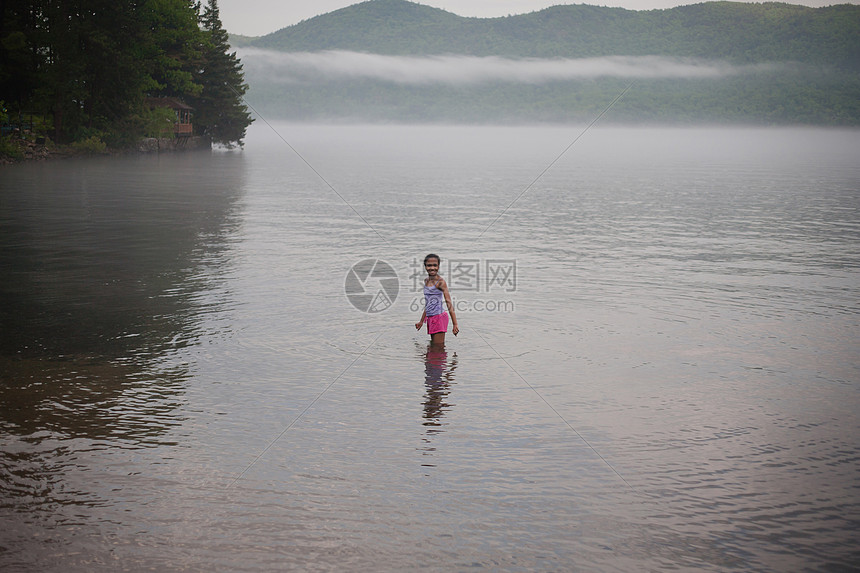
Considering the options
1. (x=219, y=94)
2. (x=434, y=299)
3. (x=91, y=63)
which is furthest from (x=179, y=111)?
(x=434, y=299)

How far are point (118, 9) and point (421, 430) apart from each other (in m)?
59.2

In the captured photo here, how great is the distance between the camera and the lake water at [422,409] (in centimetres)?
641

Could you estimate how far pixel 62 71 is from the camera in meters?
55.0

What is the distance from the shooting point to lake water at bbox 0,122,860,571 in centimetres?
641

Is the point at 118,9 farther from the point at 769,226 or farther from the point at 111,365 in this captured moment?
the point at 111,365

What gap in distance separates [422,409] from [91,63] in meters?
56.2

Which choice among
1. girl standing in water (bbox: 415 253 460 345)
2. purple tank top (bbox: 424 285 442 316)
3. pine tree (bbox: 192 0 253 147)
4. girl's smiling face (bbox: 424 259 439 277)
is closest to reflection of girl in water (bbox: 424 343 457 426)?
girl standing in water (bbox: 415 253 460 345)

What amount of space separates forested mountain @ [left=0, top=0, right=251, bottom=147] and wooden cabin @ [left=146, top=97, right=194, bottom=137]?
0.71 metres

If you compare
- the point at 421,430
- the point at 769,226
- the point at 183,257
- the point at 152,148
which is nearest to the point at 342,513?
the point at 421,430

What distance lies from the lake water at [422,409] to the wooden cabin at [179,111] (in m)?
55.2

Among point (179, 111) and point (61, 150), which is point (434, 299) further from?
point (179, 111)

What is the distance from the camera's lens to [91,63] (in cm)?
5809

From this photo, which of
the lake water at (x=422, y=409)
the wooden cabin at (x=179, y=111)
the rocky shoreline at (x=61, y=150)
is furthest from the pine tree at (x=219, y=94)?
the lake water at (x=422, y=409)

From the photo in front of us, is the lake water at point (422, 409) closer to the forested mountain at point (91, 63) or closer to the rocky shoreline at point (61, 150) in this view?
the rocky shoreline at point (61, 150)
